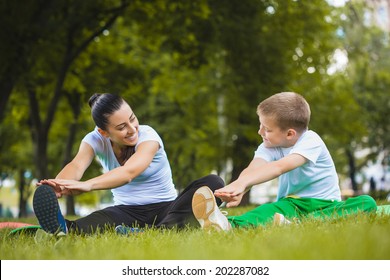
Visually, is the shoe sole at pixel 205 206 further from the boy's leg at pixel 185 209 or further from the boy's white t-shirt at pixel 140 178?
the boy's white t-shirt at pixel 140 178

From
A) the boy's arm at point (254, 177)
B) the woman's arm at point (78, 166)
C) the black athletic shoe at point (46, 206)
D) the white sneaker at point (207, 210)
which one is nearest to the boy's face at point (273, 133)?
the boy's arm at point (254, 177)

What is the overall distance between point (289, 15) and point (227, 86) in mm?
2714

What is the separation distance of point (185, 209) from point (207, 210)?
586 millimetres

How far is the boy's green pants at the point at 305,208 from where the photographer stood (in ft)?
16.0

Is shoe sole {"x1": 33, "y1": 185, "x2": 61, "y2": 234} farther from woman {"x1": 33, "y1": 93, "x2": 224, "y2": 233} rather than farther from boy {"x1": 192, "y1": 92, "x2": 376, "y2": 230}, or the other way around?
boy {"x1": 192, "y1": 92, "x2": 376, "y2": 230}

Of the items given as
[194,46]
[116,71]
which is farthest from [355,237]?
[116,71]

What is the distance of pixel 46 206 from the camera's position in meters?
3.97

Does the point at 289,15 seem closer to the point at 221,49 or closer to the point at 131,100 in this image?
the point at 221,49

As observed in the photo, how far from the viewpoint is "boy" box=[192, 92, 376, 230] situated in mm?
4762

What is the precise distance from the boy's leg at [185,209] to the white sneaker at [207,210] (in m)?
0.49

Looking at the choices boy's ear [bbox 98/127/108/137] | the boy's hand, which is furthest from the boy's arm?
boy's ear [bbox 98/127/108/137]

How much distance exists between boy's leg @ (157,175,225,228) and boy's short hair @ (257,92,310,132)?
722mm

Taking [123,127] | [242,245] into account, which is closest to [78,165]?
[123,127]

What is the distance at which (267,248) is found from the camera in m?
3.02
